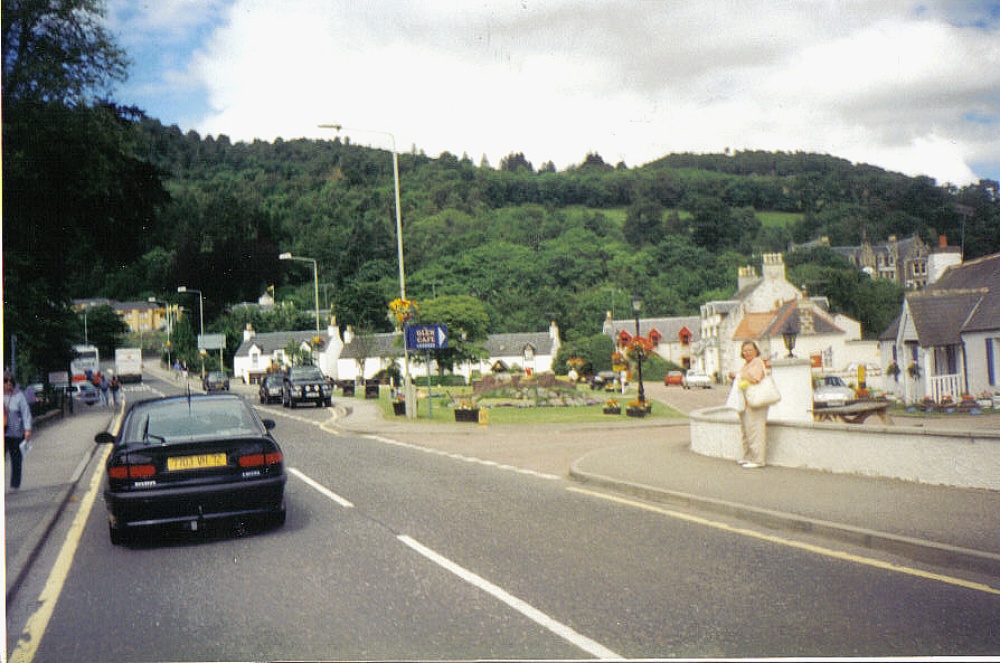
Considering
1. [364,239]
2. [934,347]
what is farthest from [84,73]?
[364,239]

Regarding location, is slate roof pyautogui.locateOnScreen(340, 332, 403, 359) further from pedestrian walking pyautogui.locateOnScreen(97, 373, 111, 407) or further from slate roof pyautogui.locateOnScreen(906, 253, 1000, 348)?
slate roof pyautogui.locateOnScreen(906, 253, 1000, 348)

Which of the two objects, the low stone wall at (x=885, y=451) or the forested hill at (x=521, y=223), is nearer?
the low stone wall at (x=885, y=451)

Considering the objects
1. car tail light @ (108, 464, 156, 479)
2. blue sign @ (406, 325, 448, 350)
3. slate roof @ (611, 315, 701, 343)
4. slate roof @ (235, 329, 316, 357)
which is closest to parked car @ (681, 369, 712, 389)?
slate roof @ (611, 315, 701, 343)

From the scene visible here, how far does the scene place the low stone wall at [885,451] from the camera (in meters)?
8.93

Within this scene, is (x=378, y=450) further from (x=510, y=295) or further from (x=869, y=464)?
(x=510, y=295)

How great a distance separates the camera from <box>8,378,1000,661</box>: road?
4.86 meters

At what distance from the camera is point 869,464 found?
34.1 ft

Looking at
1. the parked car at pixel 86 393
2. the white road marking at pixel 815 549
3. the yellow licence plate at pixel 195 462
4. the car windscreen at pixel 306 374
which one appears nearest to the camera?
the white road marking at pixel 815 549

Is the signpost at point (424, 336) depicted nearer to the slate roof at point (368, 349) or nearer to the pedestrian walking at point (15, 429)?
the pedestrian walking at point (15, 429)

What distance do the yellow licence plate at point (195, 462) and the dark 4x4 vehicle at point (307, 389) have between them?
30.9 meters

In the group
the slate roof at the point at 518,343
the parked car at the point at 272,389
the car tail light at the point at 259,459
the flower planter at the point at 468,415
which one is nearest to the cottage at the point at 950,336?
the flower planter at the point at 468,415

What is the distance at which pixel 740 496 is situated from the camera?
378 inches

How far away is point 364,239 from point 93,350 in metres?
24.6

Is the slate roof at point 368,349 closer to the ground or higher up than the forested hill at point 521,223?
closer to the ground
